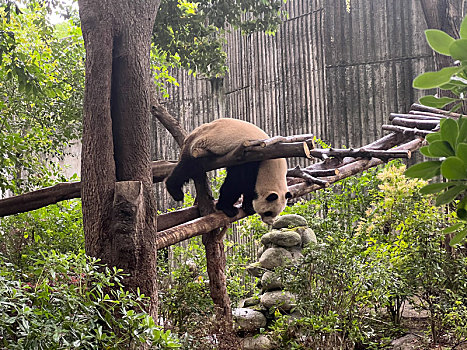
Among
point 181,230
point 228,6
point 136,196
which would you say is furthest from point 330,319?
point 228,6

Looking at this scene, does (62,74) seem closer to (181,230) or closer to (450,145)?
(181,230)

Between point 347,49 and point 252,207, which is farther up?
point 347,49

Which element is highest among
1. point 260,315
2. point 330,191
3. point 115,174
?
point 115,174

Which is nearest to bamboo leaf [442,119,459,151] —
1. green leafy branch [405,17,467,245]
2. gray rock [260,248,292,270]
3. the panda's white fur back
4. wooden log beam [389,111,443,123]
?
green leafy branch [405,17,467,245]

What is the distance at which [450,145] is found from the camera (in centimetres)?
68

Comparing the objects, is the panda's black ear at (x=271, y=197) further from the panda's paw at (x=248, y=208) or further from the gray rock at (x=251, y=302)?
the gray rock at (x=251, y=302)

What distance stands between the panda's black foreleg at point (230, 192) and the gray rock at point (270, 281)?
5.38ft

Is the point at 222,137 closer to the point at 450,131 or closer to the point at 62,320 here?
the point at 62,320

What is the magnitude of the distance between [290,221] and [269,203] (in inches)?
78.9

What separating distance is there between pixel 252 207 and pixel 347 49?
147 inches

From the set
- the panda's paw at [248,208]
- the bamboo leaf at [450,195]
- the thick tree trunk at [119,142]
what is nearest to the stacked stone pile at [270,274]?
the panda's paw at [248,208]

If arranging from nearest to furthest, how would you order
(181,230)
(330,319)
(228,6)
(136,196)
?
(136,196) < (181,230) < (330,319) < (228,6)

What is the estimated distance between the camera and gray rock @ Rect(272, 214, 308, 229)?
599 centimetres

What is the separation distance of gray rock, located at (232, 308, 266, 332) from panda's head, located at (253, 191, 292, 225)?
5.92 feet
